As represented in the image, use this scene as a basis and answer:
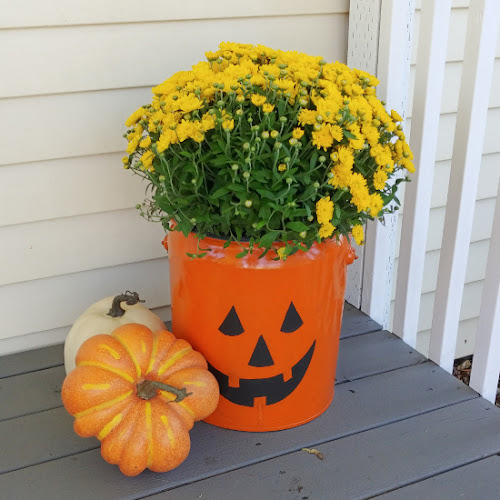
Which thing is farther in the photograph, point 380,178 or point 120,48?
point 120,48

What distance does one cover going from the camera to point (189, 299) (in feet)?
3.88

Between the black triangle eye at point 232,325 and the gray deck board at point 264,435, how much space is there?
0.23 meters

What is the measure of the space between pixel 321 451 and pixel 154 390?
1.18ft

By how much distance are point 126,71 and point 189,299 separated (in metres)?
0.59

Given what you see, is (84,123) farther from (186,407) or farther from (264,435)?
(264,435)

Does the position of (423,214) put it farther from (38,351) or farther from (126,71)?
(38,351)

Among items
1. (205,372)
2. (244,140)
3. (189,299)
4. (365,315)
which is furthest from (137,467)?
(365,315)

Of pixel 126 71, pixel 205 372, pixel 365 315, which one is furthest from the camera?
pixel 365 315

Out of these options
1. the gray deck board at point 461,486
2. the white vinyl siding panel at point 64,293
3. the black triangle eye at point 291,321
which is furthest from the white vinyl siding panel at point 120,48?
the gray deck board at point 461,486

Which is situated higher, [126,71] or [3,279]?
[126,71]

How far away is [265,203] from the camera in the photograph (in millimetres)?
993

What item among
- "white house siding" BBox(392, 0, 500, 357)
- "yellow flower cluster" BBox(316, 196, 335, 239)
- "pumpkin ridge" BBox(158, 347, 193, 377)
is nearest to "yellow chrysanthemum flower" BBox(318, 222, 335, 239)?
"yellow flower cluster" BBox(316, 196, 335, 239)

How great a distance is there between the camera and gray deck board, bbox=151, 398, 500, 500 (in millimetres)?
1075

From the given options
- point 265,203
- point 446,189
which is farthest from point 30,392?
point 446,189
